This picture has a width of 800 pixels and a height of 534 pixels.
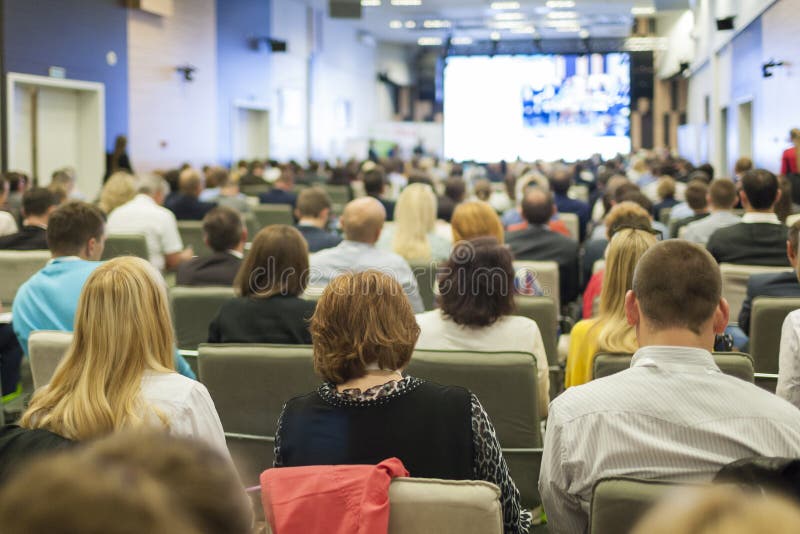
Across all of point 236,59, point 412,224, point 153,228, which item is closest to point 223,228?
point 412,224

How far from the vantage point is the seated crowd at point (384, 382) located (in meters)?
0.82

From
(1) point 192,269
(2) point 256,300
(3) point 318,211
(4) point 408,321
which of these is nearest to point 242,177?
(3) point 318,211

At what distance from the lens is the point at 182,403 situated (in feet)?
7.99

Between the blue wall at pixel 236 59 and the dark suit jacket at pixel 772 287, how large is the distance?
1521 centimetres

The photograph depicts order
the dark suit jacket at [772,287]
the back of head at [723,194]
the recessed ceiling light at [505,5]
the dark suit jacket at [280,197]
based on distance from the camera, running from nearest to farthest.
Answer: the dark suit jacket at [772,287] → the back of head at [723,194] → the dark suit jacket at [280,197] → the recessed ceiling light at [505,5]

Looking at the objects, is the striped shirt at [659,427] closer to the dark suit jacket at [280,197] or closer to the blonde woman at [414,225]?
the blonde woman at [414,225]

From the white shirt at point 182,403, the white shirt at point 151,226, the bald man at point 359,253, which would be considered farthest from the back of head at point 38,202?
the white shirt at point 182,403

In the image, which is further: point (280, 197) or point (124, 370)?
point (280, 197)

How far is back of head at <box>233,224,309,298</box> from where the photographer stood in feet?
12.7

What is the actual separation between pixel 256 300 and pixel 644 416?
199 centimetres

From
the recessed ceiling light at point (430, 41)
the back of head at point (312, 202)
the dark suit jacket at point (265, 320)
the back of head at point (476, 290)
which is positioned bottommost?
the dark suit jacket at point (265, 320)

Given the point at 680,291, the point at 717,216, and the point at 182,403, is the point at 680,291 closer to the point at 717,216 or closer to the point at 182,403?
the point at 182,403

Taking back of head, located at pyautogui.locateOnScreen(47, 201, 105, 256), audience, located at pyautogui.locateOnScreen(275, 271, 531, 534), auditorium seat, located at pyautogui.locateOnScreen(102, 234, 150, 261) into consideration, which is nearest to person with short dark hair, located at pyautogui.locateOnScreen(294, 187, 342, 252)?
auditorium seat, located at pyautogui.locateOnScreen(102, 234, 150, 261)

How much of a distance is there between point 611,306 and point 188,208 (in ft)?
21.1
